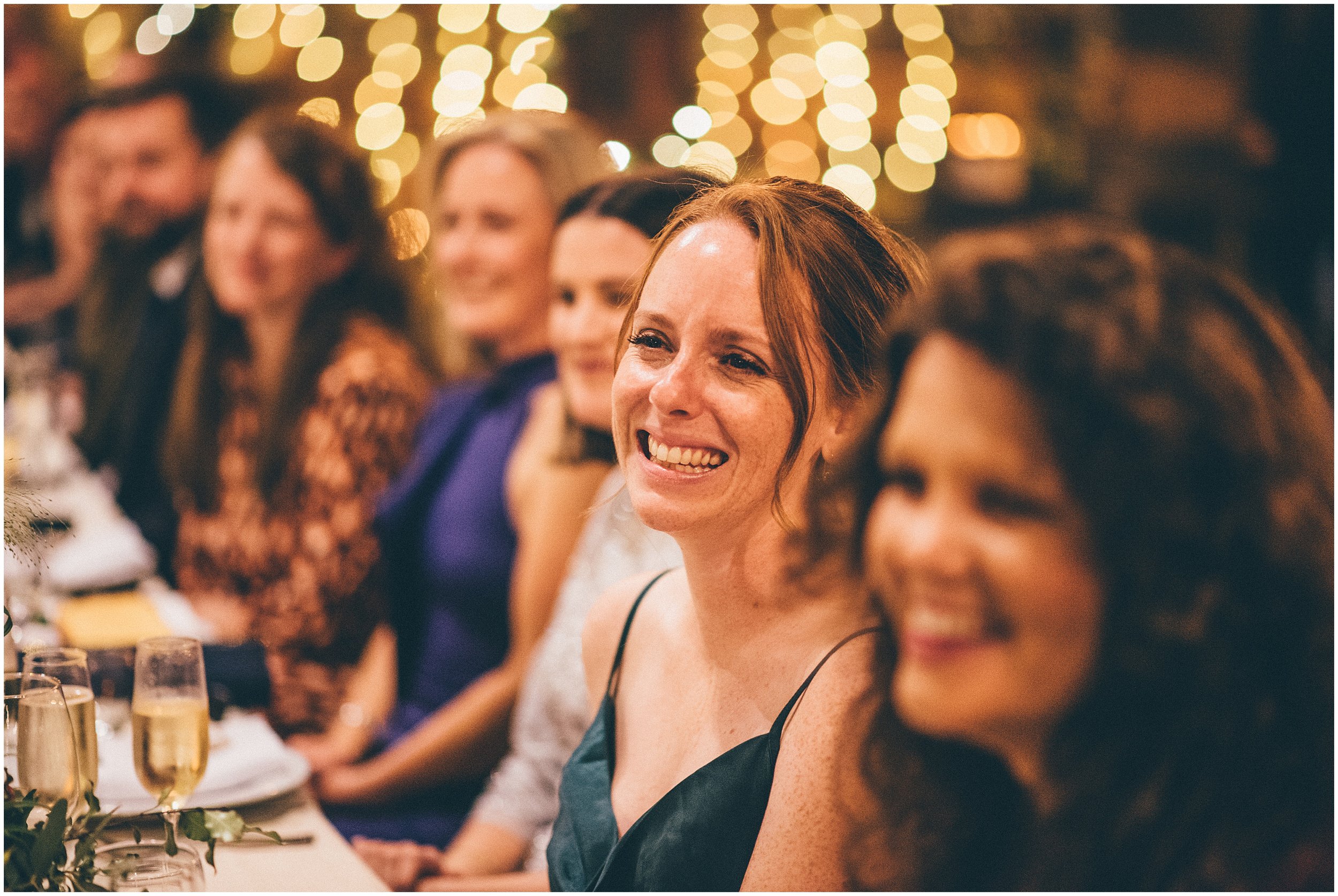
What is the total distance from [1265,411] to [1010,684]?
0.73 ft

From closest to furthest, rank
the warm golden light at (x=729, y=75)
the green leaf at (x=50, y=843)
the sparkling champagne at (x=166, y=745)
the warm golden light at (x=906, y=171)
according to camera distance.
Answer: the green leaf at (x=50, y=843)
the sparkling champagne at (x=166, y=745)
the warm golden light at (x=729, y=75)
the warm golden light at (x=906, y=171)

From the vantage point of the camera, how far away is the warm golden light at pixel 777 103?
520 cm

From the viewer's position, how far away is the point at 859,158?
18.3 ft

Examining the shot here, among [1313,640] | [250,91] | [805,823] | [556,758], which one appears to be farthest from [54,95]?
[1313,640]

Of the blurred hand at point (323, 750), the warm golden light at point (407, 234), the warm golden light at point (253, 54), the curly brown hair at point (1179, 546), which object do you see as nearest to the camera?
the curly brown hair at point (1179, 546)

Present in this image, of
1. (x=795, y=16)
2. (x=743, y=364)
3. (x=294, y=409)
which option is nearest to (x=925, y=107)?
(x=795, y=16)

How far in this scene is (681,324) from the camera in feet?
3.46

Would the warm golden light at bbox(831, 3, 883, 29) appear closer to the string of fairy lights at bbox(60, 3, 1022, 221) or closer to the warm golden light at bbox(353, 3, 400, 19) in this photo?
the string of fairy lights at bbox(60, 3, 1022, 221)

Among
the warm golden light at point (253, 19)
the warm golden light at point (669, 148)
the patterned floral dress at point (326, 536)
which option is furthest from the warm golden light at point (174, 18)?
the patterned floral dress at point (326, 536)

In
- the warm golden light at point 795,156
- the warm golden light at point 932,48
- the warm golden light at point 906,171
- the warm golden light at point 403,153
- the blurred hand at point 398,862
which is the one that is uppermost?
the warm golden light at point 932,48

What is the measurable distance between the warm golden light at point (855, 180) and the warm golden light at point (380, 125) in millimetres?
1975

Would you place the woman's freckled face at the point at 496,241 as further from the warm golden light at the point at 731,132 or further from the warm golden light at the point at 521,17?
the warm golden light at the point at 731,132

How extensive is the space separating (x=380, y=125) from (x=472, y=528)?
3.22m

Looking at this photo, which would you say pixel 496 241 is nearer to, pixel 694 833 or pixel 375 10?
pixel 694 833
